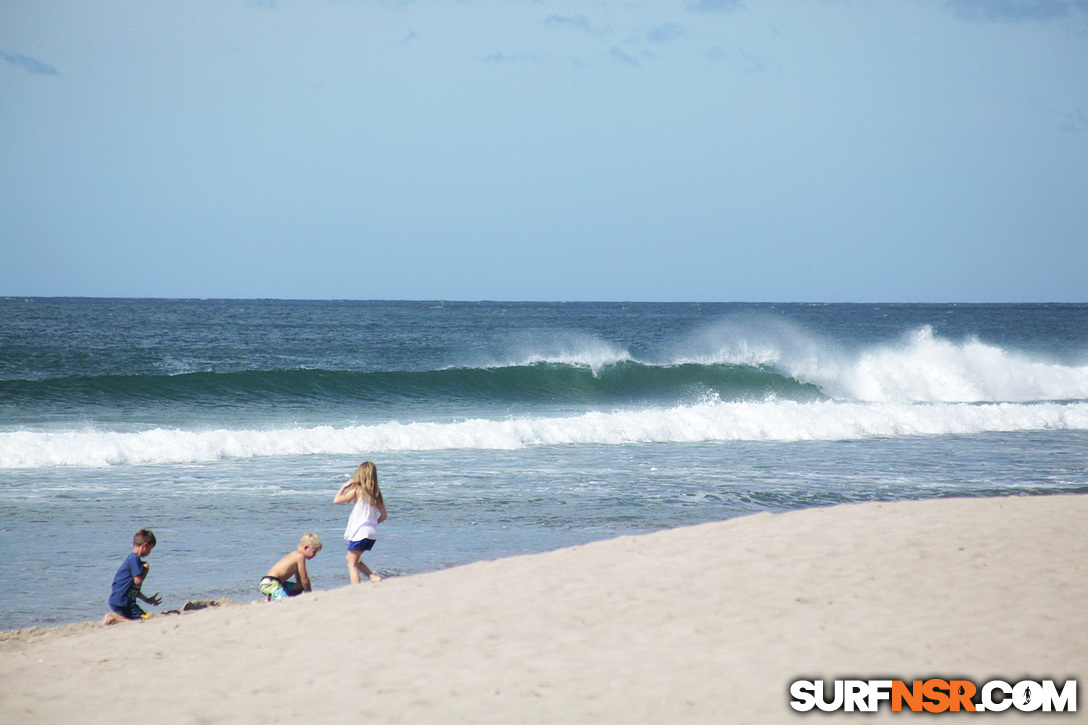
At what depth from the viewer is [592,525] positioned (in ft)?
32.0

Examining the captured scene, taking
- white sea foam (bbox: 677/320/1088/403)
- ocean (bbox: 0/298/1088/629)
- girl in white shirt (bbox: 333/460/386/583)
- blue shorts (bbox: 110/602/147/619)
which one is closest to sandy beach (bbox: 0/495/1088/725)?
blue shorts (bbox: 110/602/147/619)

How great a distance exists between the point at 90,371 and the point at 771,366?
2409 cm

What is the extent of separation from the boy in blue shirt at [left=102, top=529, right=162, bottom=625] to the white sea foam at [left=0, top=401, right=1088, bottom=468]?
7.70m

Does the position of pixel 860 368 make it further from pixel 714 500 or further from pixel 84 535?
pixel 84 535

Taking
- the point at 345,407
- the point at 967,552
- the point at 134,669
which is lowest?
the point at 134,669

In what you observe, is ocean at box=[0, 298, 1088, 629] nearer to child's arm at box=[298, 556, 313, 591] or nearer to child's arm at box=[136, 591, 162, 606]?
child's arm at box=[136, 591, 162, 606]

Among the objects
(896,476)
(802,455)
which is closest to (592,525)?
(896,476)

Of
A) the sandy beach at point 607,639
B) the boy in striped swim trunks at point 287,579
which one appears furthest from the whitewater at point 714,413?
the sandy beach at point 607,639

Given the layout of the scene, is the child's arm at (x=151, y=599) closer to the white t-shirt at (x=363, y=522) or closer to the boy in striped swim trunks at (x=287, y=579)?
the boy in striped swim trunks at (x=287, y=579)

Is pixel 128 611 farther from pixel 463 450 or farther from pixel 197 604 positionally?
pixel 463 450

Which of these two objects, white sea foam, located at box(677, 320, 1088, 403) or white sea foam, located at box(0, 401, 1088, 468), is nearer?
white sea foam, located at box(0, 401, 1088, 468)

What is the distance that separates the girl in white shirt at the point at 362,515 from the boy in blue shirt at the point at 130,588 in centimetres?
157

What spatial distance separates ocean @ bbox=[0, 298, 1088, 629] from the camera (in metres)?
8.78

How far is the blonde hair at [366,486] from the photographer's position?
24.6 ft
